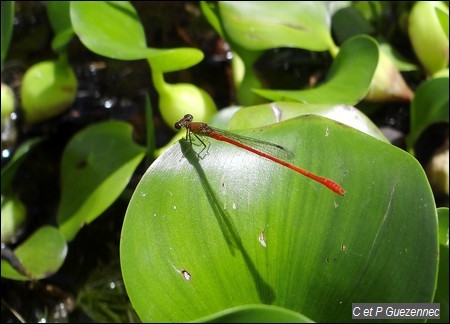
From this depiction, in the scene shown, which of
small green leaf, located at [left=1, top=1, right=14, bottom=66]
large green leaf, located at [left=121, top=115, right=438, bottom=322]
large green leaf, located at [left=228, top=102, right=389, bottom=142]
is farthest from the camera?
small green leaf, located at [left=1, top=1, right=14, bottom=66]

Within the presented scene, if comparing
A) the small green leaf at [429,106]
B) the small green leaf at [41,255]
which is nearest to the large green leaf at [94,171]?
the small green leaf at [41,255]

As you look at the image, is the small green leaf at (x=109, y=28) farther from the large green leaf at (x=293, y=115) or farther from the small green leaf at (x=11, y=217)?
the small green leaf at (x=11, y=217)

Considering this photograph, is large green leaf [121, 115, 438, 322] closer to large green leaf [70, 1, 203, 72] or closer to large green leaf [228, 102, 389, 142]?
large green leaf [228, 102, 389, 142]

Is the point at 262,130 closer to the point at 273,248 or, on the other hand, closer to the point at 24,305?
the point at 273,248

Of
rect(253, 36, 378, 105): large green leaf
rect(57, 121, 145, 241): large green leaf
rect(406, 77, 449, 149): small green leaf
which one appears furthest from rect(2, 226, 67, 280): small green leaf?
rect(406, 77, 449, 149): small green leaf

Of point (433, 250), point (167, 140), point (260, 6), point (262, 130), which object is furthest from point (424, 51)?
point (433, 250)

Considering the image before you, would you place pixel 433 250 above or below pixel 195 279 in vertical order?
above
